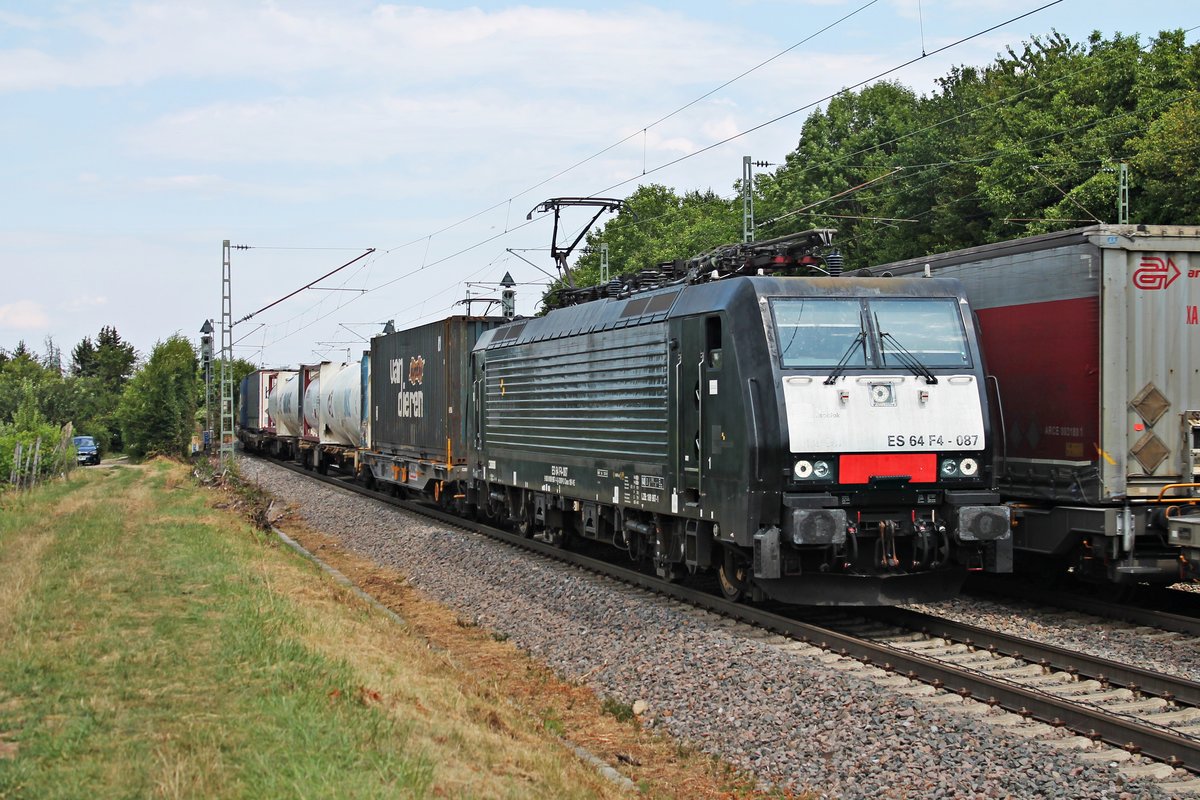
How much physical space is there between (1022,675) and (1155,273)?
474 centimetres

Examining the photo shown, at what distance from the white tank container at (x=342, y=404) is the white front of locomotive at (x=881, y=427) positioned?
2124 cm

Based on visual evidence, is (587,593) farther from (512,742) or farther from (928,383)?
(512,742)

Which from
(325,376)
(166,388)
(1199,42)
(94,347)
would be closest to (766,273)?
(325,376)

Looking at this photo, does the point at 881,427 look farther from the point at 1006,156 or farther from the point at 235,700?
the point at 1006,156

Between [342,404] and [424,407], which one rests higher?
[342,404]

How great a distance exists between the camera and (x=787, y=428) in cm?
1038

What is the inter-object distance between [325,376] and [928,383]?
2664 cm

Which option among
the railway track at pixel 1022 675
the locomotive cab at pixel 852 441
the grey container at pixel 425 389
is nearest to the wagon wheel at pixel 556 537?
the grey container at pixel 425 389

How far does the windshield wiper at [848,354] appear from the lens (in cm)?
1058

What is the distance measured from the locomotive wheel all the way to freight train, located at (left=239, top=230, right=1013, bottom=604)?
2 centimetres

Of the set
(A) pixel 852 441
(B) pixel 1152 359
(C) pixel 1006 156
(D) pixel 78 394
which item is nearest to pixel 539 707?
(A) pixel 852 441

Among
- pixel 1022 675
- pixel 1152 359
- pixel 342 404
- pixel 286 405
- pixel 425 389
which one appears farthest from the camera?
pixel 286 405

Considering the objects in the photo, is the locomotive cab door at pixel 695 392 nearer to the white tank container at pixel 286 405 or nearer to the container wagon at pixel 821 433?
the container wagon at pixel 821 433

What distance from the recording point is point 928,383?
35.4ft
